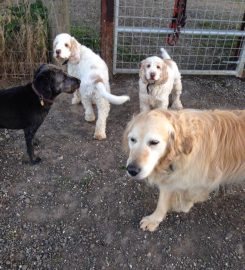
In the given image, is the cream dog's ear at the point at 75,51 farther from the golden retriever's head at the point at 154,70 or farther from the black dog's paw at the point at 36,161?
the black dog's paw at the point at 36,161

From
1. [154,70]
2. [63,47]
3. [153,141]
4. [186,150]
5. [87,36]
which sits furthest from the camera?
[87,36]

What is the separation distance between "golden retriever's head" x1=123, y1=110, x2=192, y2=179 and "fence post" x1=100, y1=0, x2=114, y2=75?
2657 mm

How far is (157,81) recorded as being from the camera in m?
3.82

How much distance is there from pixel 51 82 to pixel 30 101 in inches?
11.1

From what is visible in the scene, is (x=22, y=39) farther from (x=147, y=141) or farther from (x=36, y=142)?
(x=147, y=141)

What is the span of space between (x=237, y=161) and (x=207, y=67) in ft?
10.3

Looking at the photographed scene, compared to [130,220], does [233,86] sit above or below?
above

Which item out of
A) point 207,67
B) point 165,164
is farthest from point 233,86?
point 165,164

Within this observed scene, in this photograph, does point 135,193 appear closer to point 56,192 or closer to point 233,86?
point 56,192

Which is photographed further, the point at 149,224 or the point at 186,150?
the point at 149,224

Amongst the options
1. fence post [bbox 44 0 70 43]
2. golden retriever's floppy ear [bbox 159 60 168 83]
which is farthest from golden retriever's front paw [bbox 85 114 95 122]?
fence post [bbox 44 0 70 43]

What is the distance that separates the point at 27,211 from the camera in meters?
3.04

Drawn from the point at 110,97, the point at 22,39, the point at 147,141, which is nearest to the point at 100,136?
the point at 110,97

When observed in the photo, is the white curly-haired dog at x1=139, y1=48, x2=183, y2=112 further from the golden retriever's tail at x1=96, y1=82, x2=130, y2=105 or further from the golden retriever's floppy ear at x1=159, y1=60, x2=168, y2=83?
the golden retriever's tail at x1=96, y1=82, x2=130, y2=105
